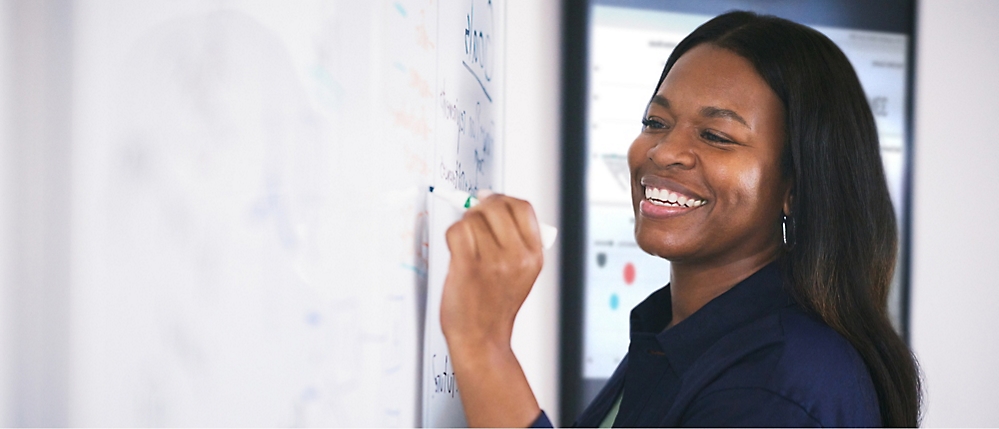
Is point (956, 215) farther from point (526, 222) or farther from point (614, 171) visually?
point (526, 222)

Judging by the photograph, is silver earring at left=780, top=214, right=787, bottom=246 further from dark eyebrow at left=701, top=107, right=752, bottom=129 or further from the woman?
dark eyebrow at left=701, top=107, right=752, bottom=129

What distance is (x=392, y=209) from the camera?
0.66 meters

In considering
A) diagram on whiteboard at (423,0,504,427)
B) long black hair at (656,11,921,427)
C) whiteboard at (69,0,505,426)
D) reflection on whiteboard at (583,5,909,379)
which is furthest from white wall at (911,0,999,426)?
whiteboard at (69,0,505,426)

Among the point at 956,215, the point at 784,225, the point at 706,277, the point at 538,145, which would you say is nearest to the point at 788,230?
the point at 784,225

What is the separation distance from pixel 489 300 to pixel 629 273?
994 millimetres

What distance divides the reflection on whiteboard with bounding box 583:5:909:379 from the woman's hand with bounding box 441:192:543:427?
0.93m

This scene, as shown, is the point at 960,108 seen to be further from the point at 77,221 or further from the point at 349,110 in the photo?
the point at 77,221

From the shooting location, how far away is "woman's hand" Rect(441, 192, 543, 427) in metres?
0.70

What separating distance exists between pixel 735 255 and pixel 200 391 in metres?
0.67

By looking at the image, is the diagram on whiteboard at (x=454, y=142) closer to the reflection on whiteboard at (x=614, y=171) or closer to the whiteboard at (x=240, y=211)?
the whiteboard at (x=240, y=211)

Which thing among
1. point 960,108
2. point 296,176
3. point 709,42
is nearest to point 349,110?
point 296,176

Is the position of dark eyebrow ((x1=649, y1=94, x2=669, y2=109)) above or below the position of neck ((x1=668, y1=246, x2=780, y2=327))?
above

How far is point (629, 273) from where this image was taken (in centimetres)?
167

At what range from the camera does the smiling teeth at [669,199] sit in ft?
3.02
